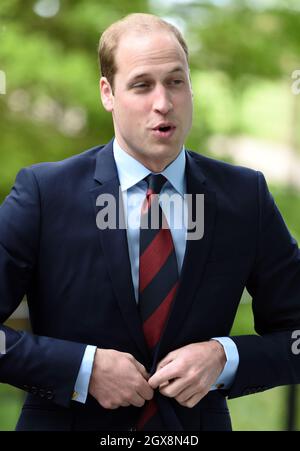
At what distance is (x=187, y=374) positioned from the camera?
2127 mm

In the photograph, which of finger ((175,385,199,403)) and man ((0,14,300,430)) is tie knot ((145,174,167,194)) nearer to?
man ((0,14,300,430))

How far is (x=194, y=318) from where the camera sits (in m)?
2.23

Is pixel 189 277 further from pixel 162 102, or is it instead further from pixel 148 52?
pixel 148 52

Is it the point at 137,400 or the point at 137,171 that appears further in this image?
the point at 137,171

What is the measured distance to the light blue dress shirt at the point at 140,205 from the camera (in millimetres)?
2239

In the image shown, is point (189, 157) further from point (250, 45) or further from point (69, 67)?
point (250, 45)

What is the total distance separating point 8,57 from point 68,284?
514 centimetres

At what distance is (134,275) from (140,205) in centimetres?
19

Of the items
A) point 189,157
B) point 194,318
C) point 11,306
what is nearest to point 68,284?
point 11,306

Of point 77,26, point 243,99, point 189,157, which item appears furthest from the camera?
point 243,99

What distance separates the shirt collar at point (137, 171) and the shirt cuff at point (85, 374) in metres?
0.45

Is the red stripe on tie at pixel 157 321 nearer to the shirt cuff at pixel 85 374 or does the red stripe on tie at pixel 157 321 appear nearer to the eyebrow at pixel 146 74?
the shirt cuff at pixel 85 374

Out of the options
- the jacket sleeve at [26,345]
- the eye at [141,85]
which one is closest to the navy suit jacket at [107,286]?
the jacket sleeve at [26,345]

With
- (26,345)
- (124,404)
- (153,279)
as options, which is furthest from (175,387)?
(26,345)
